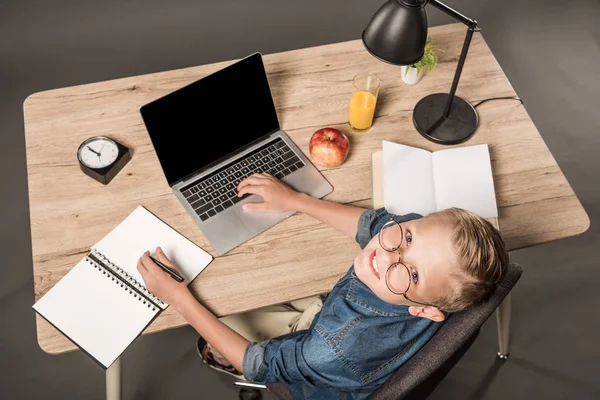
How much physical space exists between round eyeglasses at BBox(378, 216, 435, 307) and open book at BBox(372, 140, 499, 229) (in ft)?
0.91

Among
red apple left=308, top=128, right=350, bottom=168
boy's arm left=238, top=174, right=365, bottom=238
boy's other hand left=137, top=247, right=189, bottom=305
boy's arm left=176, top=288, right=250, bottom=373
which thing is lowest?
boy's arm left=176, top=288, right=250, bottom=373

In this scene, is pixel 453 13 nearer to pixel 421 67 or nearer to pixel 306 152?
pixel 421 67

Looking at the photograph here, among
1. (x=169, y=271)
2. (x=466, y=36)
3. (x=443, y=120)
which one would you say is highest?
(x=466, y=36)

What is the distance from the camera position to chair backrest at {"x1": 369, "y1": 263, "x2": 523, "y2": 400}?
3.56ft

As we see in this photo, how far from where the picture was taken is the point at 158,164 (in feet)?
5.24

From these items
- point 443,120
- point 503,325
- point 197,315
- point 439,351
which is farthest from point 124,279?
point 503,325

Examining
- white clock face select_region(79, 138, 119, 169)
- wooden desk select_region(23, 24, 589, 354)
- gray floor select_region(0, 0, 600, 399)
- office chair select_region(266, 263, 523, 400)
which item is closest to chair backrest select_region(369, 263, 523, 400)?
office chair select_region(266, 263, 523, 400)

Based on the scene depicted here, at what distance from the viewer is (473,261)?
1.12 m

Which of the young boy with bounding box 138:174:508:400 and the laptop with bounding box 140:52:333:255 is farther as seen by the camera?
the laptop with bounding box 140:52:333:255

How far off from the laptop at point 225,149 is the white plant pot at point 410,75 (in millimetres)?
404

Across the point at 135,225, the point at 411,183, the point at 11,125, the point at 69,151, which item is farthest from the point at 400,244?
the point at 11,125

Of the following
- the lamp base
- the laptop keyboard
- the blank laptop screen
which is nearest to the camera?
the blank laptop screen

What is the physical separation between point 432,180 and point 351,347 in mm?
554

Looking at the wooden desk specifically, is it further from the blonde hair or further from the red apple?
the blonde hair
